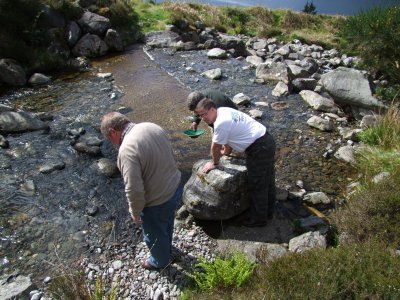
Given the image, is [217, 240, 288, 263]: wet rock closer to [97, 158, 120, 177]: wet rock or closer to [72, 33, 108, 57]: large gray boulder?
[97, 158, 120, 177]: wet rock

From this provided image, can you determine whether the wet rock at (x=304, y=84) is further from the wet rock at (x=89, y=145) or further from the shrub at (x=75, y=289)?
the shrub at (x=75, y=289)

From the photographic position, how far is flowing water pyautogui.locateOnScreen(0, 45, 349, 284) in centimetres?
618

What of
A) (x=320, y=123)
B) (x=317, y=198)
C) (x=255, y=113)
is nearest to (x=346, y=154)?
(x=320, y=123)

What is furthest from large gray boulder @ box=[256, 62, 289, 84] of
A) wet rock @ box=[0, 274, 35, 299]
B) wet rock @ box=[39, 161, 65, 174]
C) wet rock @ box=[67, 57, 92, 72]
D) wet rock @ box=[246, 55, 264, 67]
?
wet rock @ box=[0, 274, 35, 299]

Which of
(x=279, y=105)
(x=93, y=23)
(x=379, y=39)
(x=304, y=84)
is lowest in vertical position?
(x=279, y=105)

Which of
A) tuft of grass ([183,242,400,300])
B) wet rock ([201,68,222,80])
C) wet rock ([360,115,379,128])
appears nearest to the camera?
tuft of grass ([183,242,400,300])

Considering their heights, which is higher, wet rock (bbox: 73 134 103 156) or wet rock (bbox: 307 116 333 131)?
wet rock (bbox: 73 134 103 156)

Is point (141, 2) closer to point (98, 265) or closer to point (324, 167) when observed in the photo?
point (324, 167)

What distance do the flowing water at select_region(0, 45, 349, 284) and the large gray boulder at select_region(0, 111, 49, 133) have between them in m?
0.22

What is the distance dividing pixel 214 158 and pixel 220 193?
62 cm

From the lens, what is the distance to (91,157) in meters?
8.56

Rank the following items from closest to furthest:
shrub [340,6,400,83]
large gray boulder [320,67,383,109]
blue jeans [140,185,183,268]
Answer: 1. blue jeans [140,185,183,268]
2. large gray boulder [320,67,383,109]
3. shrub [340,6,400,83]

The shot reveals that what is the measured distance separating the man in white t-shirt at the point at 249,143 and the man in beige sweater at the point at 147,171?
1.15 meters

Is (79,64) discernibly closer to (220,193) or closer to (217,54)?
(217,54)
